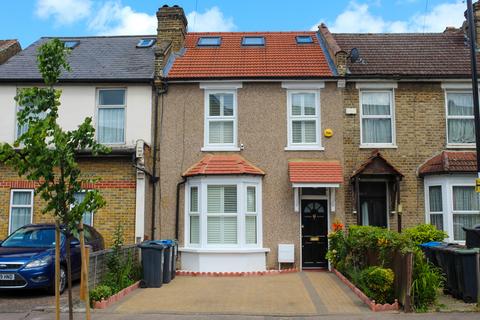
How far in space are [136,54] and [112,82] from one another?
2.42 meters

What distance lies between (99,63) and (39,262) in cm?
847

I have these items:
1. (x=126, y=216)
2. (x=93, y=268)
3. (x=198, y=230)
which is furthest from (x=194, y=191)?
(x=93, y=268)

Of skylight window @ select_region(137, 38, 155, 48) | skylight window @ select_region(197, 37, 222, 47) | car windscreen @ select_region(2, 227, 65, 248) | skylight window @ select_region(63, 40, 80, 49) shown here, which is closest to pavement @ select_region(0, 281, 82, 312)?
car windscreen @ select_region(2, 227, 65, 248)

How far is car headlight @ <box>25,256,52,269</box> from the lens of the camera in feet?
34.0

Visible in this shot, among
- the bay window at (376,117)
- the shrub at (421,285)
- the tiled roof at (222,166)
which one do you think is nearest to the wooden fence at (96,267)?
the tiled roof at (222,166)

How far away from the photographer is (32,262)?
10.4m

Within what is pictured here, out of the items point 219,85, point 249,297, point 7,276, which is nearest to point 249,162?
point 219,85

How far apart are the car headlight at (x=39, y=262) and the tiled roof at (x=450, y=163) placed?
1062 cm

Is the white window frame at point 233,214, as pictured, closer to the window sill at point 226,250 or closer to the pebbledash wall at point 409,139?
the window sill at point 226,250

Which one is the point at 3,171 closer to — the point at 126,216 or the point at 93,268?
the point at 126,216

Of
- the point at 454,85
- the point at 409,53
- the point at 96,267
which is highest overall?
the point at 409,53

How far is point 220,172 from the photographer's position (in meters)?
14.7

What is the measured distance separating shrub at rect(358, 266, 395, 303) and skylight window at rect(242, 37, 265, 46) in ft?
36.6

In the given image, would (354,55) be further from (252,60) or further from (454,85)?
(252,60)
